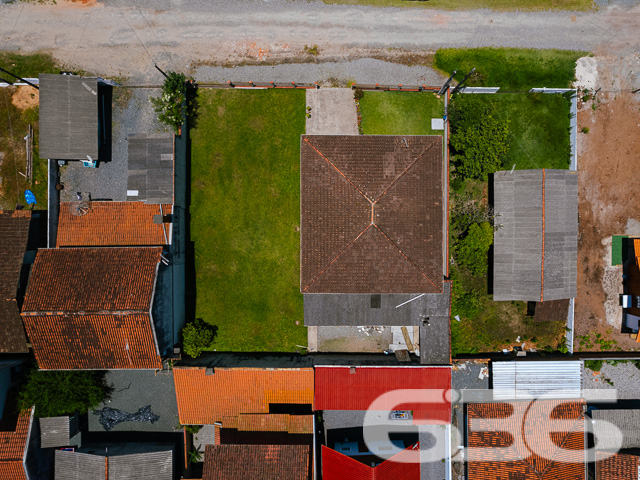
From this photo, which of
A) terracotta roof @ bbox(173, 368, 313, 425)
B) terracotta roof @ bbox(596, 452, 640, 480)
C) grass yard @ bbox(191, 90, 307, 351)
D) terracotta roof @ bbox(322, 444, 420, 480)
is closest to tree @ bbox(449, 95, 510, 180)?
grass yard @ bbox(191, 90, 307, 351)

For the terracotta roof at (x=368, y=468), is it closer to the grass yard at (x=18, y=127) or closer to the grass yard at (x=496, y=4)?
the grass yard at (x=18, y=127)

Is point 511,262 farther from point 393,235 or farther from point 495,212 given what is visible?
point 393,235

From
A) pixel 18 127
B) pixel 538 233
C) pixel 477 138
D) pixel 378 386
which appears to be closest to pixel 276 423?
pixel 378 386

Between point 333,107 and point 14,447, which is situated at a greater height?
point 333,107

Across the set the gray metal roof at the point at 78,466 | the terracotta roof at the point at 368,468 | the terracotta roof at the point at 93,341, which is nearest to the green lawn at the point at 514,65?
the terracotta roof at the point at 368,468

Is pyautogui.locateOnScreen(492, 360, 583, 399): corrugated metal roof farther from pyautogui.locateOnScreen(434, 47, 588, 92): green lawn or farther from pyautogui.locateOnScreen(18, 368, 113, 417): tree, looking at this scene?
pyautogui.locateOnScreen(18, 368, 113, 417): tree

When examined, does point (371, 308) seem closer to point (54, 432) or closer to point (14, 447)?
point (54, 432)

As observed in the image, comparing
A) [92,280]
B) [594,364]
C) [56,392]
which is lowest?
[56,392]
